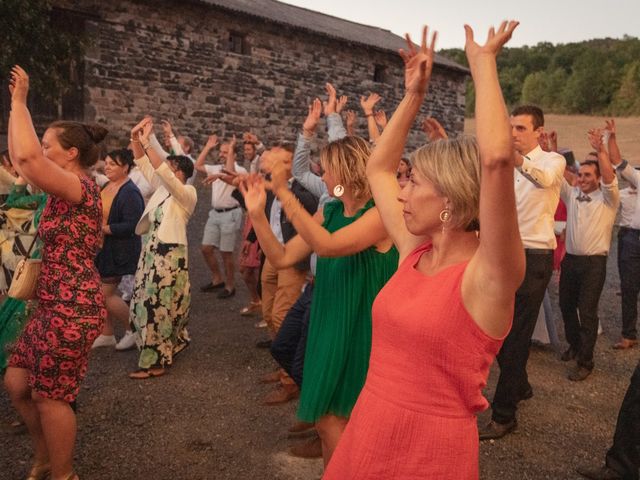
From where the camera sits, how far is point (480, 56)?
1.43m

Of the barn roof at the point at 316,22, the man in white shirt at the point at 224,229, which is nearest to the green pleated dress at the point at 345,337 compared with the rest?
the man in white shirt at the point at 224,229

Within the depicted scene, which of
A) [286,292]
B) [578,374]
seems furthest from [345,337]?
[578,374]

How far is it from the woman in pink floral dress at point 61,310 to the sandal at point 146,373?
5.75 ft

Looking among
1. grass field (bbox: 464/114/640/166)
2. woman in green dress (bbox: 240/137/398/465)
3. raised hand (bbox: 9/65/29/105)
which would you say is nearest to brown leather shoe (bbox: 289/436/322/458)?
woman in green dress (bbox: 240/137/398/465)

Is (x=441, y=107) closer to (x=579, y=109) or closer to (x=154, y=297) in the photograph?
(x=154, y=297)

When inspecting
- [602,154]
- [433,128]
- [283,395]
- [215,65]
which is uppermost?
[215,65]

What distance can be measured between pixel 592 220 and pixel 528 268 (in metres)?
1.81

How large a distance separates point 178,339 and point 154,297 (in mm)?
504

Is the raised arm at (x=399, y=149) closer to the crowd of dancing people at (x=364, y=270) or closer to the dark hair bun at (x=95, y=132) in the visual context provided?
the crowd of dancing people at (x=364, y=270)

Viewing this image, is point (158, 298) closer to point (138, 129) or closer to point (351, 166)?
point (138, 129)

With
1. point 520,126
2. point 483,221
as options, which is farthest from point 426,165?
point 520,126

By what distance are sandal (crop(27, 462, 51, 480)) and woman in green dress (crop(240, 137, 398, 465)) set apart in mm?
1580

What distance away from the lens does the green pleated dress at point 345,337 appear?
2645 mm

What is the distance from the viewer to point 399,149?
2215 millimetres
